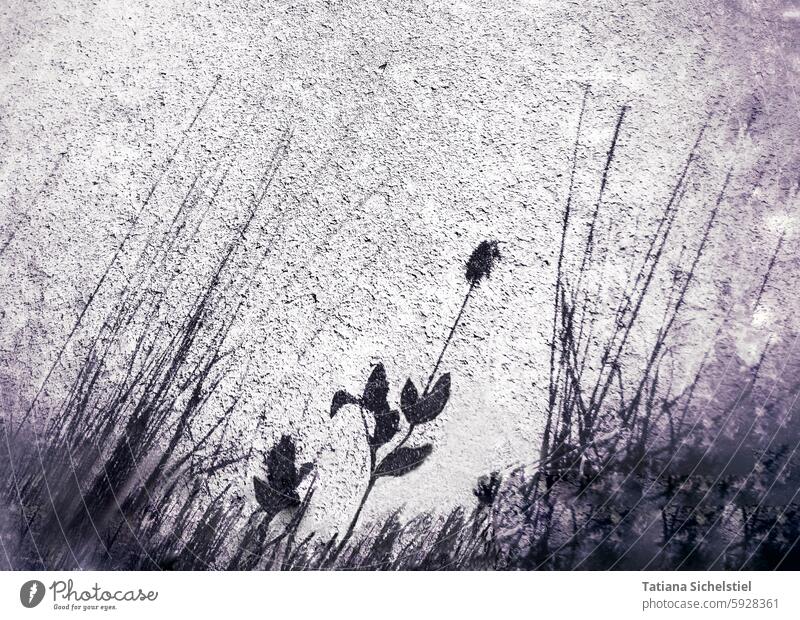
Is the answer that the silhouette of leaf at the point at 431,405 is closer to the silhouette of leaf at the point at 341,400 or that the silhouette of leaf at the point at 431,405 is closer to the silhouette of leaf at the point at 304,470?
the silhouette of leaf at the point at 341,400

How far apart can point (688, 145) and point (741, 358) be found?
1.59 metres

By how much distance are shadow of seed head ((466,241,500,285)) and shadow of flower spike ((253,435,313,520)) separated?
1795 millimetres

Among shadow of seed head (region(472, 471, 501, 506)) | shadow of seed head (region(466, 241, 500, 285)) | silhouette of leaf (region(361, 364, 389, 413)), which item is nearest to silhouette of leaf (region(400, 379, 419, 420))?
silhouette of leaf (region(361, 364, 389, 413))

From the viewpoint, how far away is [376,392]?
10.6 feet

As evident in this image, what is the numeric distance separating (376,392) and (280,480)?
36.7 inches

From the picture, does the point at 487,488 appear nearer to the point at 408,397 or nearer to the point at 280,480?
the point at 408,397

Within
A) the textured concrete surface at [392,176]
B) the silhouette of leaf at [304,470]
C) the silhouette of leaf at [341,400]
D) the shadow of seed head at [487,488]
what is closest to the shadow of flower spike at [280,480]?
the silhouette of leaf at [304,470]

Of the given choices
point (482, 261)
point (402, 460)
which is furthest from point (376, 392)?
point (482, 261)

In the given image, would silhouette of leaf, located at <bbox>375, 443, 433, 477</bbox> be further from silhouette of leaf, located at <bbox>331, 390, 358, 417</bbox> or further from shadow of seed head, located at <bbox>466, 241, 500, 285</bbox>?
shadow of seed head, located at <bbox>466, 241, 500, 285</bbox>

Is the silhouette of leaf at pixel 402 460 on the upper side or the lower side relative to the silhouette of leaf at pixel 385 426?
lower

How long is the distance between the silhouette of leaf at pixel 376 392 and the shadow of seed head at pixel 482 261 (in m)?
0.96

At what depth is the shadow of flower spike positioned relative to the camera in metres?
3.18

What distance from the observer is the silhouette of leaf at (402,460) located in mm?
3156

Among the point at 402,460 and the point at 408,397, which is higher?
the point at 408,397
